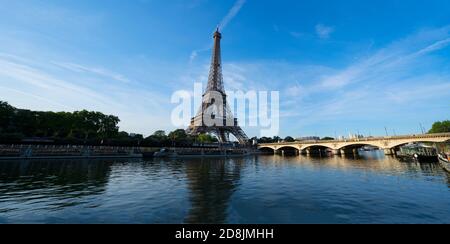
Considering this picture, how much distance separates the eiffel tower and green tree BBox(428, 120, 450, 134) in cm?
7441

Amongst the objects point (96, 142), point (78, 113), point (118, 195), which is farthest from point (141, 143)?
point (118, 195)

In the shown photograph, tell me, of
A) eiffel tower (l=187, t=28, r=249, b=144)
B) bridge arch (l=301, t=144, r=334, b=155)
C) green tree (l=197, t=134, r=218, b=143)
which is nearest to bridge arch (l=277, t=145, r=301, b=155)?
bridge arch (l=301, t=144, r=334, b=155)

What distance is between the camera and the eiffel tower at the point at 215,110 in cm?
9156

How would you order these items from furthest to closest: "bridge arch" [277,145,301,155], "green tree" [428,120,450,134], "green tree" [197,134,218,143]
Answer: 1. "green tree" [197,134,218,143]
2. "bridge arch" [277,145,301,155]
3. "green tree" [428,120,450,134]

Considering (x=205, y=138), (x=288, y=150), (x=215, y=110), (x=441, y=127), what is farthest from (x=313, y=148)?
(x=215, y=110)

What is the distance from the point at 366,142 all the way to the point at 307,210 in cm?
7859

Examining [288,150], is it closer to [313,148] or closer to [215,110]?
[313,148]

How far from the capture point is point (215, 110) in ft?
318

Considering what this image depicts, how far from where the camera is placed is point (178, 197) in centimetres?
1305

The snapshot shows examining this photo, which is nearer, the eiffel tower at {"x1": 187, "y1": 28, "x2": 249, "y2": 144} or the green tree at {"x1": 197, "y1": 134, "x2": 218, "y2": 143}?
the eiffel tower at {"x1": 187, "y1": 28, "x2": 249, "y2": 144}

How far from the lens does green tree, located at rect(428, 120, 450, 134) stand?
2997 inches

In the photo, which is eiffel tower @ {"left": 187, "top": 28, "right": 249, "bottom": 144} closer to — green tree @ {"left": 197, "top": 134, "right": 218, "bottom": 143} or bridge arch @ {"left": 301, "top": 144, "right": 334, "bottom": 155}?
green tree @ {"left": 197, "top": 134, "right": 218, "bottom": 143}

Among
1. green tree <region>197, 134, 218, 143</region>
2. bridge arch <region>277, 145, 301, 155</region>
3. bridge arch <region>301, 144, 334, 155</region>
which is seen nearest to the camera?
bridge arch <region>301, 144, 334, 155</region>
